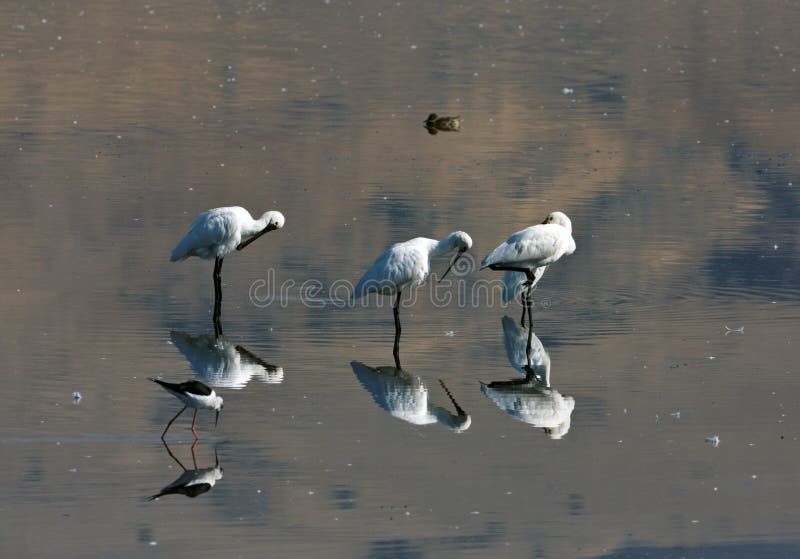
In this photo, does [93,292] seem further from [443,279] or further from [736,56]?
[736,56]

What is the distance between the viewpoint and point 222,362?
1277cm

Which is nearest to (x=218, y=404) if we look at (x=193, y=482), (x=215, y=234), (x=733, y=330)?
(x=193, y=482)

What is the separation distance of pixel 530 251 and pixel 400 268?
1385 mm

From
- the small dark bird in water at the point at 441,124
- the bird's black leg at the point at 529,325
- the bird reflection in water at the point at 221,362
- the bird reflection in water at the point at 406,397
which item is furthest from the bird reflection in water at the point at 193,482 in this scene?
the small dark bird in water at the point at 441,124

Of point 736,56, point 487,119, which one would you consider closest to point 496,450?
point 487,119

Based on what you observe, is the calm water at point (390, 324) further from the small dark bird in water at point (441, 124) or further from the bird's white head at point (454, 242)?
the bird's white head at point (454, 242)

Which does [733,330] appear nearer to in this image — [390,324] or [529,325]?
[529,325]

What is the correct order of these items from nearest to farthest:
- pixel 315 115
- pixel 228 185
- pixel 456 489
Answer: pixel 456 489
pixel 228 185
pixel 315 115

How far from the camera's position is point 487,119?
27.9m

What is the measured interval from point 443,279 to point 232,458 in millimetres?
6172

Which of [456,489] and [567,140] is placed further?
[567,140]

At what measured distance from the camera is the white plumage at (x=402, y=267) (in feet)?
45.0

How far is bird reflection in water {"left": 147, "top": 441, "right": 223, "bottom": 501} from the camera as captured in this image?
936 centimetres

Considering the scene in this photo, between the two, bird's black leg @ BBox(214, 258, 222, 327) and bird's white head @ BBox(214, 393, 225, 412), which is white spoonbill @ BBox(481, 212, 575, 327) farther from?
bird's white head @ BBox(214, 393, 225, 412)
